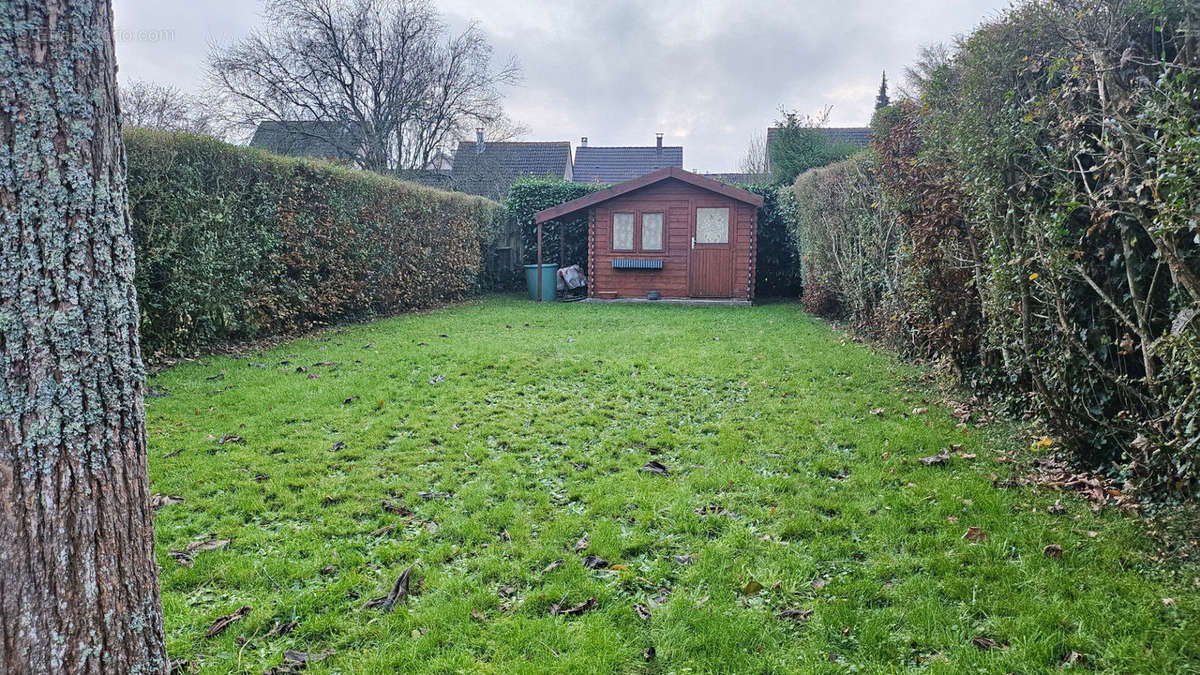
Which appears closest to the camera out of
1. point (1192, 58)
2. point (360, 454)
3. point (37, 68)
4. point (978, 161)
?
point (37, 68)

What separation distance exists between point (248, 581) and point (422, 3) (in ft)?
79.4

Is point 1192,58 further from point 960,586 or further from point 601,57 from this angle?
point 601,57

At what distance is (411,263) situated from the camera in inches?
484

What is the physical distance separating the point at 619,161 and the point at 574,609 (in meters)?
32.4

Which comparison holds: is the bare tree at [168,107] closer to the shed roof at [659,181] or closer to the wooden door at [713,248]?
the shed roof at [659,181]

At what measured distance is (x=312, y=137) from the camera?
22.0 metres

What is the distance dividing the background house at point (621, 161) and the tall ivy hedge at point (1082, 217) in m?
28.2

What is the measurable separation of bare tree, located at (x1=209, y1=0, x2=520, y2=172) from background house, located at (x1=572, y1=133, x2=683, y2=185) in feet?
29.1

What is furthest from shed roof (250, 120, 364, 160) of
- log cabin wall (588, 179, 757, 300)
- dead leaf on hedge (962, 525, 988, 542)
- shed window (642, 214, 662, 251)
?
dead leaf on hedge (962, 525, 988, 542)

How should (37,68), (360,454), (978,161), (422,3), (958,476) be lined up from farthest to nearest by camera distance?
(422,3) < (360,454) < (978,161) < (958,476) < (37,68)

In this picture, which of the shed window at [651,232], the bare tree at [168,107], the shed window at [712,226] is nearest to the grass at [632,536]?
the shed window at [712,226]

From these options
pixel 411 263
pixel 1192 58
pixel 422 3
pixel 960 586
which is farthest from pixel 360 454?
pixel 422 3

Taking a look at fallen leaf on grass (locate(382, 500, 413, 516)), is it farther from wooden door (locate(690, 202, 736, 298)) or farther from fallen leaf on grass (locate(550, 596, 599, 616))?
wooden door (locate(690, 202, 736, 298))

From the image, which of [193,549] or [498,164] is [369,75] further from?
[193,549]
